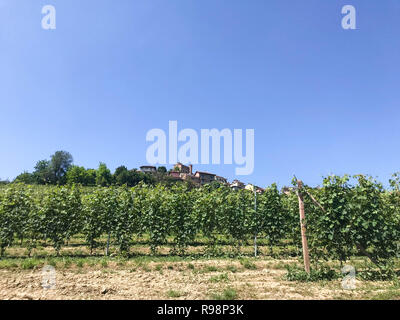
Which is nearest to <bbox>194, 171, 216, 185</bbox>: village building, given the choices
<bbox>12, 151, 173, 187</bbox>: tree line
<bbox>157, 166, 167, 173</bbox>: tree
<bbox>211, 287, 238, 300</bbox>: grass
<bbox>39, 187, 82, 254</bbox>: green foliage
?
<bbox>157, 166, 167, 173</bbox>: tree

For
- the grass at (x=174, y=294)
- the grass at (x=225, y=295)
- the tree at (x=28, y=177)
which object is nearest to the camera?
the grass at (x=225, y=295)

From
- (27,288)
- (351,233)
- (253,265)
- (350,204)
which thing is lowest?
(253,265)

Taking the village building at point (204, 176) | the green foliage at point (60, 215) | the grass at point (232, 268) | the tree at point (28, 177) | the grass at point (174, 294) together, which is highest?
the village building at point (204, 176)

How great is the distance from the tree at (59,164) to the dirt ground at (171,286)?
322ft

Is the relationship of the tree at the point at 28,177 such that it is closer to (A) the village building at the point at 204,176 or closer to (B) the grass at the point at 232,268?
(A) the village building at the point at 204,176

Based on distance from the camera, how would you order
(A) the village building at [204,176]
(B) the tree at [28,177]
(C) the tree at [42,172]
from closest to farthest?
(B) the tree at [28,177] → (C) the tree at [42,172] → (A) the village building at [204,176]

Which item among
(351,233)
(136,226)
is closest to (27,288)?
(136,226)

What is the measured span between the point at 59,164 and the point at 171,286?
348 feet

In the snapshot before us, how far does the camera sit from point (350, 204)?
7613 mm

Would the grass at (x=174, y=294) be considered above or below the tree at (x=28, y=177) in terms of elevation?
below

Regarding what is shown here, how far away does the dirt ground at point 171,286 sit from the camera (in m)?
5.43

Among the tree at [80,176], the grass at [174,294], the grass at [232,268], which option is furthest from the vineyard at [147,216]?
the tree at [80,176]
